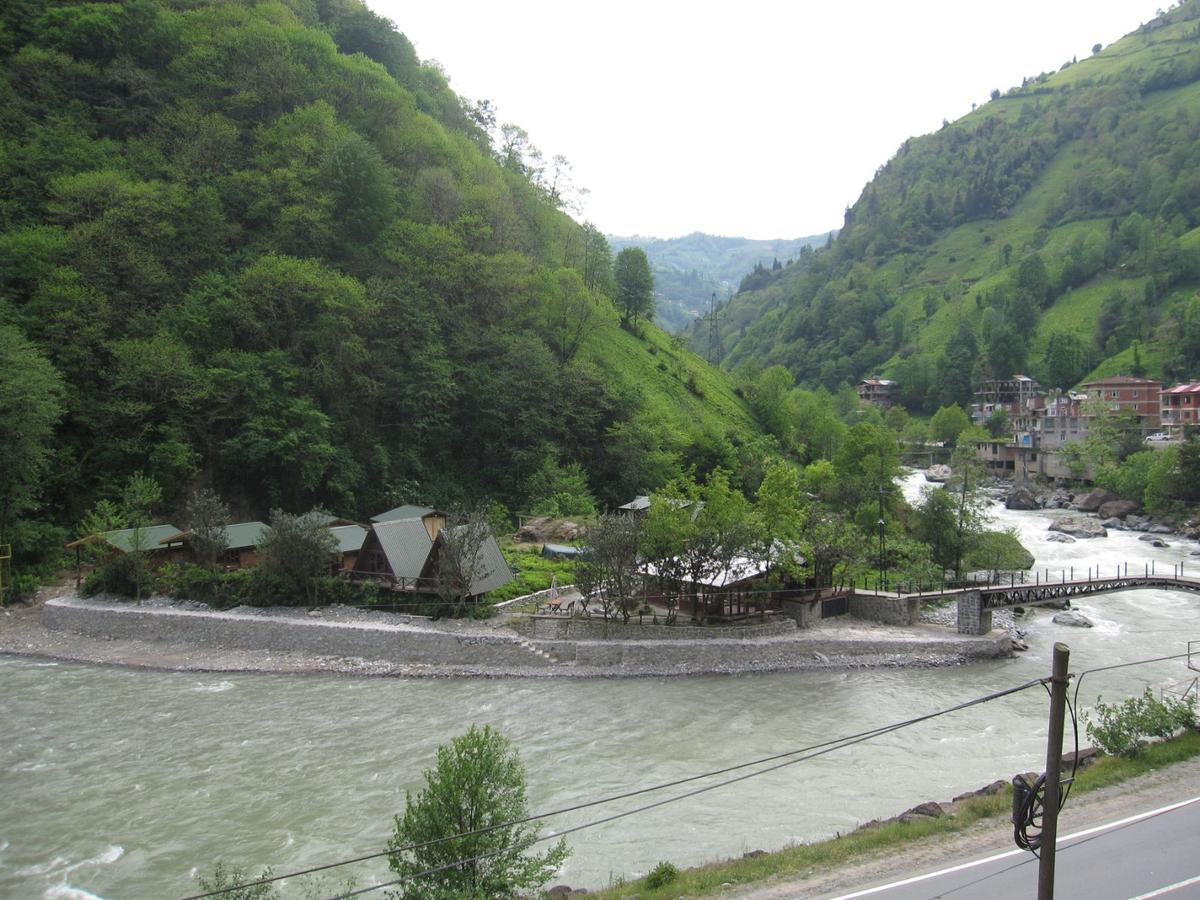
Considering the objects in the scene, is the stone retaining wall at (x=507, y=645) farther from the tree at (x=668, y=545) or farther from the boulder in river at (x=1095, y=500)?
the boulder in river at (x=1095, y=500)

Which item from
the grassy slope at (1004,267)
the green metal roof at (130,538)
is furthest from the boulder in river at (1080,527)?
the green metal roof at (130,538)

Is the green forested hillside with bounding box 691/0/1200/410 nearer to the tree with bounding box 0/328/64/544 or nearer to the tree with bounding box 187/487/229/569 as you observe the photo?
the tree with bounding box 187/487/229/569

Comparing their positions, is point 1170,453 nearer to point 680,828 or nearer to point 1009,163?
point 680,828

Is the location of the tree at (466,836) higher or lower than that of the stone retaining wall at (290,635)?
higher

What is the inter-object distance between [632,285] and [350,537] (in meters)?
50.4

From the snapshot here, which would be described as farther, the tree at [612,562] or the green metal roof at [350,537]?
the green metal roof at [350,537]

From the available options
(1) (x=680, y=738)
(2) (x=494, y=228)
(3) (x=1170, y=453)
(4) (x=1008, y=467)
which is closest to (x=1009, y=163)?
(4) (x=1008, y=467)

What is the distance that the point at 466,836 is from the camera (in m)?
11.3

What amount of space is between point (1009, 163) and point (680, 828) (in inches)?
8055

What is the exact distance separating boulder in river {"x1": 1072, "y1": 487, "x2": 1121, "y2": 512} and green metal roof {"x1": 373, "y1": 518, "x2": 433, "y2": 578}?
6301 cm

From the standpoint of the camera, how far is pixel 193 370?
43.8 metres

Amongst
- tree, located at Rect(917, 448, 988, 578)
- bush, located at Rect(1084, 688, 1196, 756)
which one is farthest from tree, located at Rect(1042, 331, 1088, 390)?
bush, located at Rect(1084, 688, 1196, 756)

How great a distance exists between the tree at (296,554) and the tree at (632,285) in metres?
52.6

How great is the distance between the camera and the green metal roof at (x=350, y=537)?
3759cm
